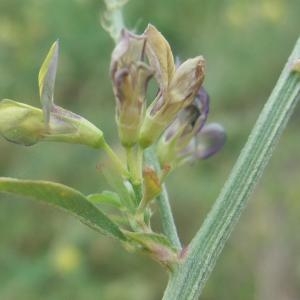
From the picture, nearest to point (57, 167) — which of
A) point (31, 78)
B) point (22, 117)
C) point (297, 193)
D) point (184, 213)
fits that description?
point (31, 78)

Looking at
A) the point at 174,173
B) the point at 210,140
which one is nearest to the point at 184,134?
the point at 210,140

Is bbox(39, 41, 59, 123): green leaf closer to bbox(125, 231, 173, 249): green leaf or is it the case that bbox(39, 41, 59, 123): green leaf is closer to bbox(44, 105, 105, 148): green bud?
bbox(44, 105, 105, 148): green bud

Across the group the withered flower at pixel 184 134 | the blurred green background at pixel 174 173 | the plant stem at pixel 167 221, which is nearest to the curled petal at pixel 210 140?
the withered flower at pixel 184 134

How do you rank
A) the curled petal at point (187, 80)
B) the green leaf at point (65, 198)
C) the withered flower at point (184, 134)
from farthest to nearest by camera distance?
the withered flower at point (184, 134), the curled petal at point (187, 80), the green leaf at point (65, 198)

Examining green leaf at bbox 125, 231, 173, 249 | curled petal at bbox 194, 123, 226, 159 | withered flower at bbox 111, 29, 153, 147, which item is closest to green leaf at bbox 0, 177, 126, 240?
green leaf at bbox 125, 231, 173, 249

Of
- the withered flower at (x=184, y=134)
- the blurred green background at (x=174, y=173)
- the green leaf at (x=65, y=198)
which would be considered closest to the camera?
the green leaf at (x=65, y=198)

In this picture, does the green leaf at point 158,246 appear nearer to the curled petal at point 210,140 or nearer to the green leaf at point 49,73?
the green leaf at point 49,73

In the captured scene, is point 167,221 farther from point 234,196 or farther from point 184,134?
point 184,134
